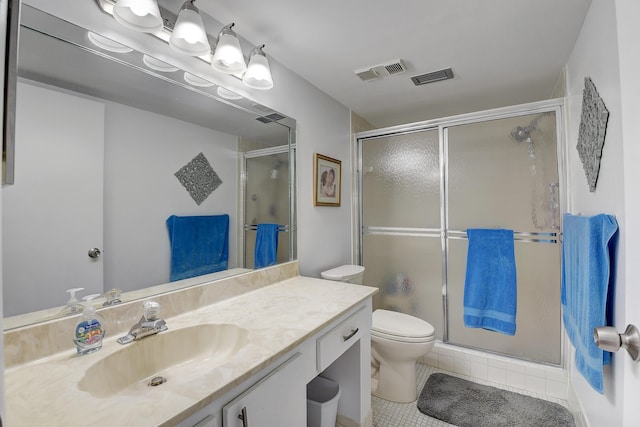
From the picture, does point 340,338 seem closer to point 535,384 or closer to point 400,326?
point 400,326

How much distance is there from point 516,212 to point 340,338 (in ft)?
5.24

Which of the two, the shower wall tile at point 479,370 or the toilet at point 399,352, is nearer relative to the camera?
the toilet at point 399,352

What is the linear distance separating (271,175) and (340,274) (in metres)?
0.87

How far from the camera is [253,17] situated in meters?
A: 1.45

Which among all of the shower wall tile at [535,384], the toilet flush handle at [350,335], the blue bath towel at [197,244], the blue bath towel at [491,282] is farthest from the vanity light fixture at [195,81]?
the shower wall tile at [535,384]

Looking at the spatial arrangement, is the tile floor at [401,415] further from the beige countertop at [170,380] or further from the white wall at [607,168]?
the beige countertop at [170,380]

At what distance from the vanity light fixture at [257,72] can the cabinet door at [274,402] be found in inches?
51.6

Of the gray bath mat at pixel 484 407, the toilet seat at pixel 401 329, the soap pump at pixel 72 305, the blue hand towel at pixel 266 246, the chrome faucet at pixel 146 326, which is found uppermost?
the blue hand towel at pixel 266 246

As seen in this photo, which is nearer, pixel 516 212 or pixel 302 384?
pixel 302 384

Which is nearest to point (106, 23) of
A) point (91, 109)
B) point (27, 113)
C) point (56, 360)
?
point (91, 109)

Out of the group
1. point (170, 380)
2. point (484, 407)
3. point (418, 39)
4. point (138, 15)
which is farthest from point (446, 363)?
point (138, 15)

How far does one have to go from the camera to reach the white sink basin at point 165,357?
0.87 m

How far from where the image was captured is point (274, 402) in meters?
0.93

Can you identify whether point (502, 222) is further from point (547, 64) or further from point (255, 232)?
point (255, 232)
